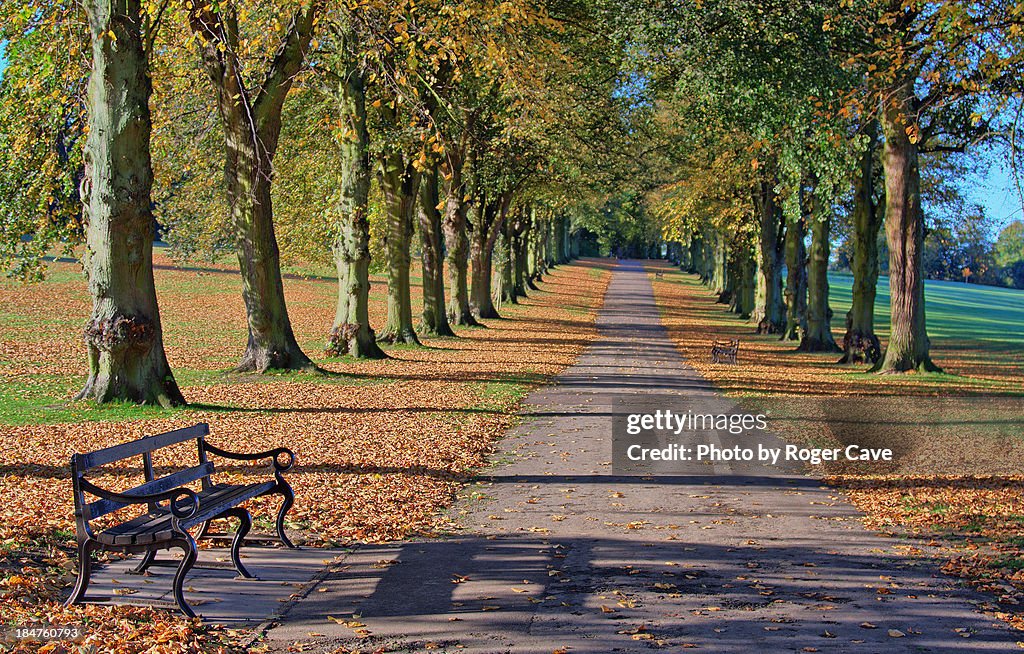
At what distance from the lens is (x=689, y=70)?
19.5 m

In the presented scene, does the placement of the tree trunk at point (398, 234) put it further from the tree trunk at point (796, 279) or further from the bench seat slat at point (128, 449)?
the bench seat slat at point (128, 449)

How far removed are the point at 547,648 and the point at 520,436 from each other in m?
8.63

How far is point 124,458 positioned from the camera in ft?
23.8

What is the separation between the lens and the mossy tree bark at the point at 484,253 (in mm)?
41500

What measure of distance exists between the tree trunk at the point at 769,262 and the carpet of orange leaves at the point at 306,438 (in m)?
8.14

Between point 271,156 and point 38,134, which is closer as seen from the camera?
point 38,134

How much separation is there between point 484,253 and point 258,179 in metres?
24.4

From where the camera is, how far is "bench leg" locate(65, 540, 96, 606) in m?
6.19

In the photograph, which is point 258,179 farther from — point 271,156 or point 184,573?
point 184,573

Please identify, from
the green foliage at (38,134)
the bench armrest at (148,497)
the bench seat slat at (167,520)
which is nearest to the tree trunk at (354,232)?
the green foliage at (38,134)

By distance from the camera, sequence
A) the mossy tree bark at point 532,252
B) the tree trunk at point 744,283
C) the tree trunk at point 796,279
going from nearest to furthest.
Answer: the tree trunk at point 796,279 → the tree trunk at point 744,283 → the mossy tree bark at point 532,252

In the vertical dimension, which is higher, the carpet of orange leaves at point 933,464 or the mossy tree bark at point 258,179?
the mossy tree bark at point 258,179

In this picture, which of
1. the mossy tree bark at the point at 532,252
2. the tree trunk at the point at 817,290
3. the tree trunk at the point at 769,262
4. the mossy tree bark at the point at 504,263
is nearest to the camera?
the tree trunk at the point at 817,290

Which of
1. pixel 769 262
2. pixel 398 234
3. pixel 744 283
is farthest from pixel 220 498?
pixel 744 283
